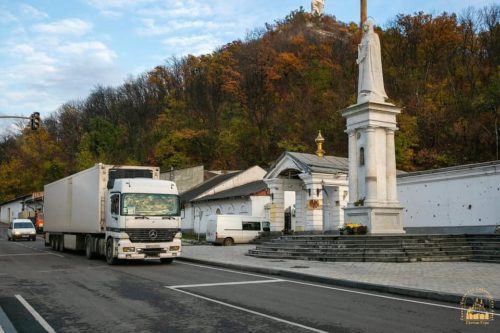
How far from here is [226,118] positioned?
234 feet

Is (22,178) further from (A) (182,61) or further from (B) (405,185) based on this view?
(B) (405,185)

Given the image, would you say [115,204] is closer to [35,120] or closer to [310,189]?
[35,120]

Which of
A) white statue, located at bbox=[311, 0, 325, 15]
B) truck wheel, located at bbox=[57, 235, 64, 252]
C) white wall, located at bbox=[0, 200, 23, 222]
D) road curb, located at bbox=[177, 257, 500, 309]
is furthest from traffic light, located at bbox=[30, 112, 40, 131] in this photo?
white statue, located at bbox=[311, 0, 325, 15]

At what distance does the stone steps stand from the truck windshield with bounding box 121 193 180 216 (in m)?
5.46

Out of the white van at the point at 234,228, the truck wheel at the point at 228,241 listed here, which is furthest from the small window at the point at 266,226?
the truck wheel at the point at 228,241

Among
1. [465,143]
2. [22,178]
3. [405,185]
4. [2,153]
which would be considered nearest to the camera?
[405,185]

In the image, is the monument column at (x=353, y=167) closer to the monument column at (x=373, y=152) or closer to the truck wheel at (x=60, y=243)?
the monument column at (x=373, y=152)

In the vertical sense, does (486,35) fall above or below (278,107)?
above

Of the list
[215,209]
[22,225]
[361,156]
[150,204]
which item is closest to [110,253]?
[150,204]

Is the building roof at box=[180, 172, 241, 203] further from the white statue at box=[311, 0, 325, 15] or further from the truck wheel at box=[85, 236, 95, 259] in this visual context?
the white statue at box=[311, 0, 325, 15]

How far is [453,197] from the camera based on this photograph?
29875mm

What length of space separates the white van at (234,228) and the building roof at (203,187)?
12592mm

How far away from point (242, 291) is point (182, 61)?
71.8 m

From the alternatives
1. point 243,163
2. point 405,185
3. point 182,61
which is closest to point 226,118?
point 243,163
